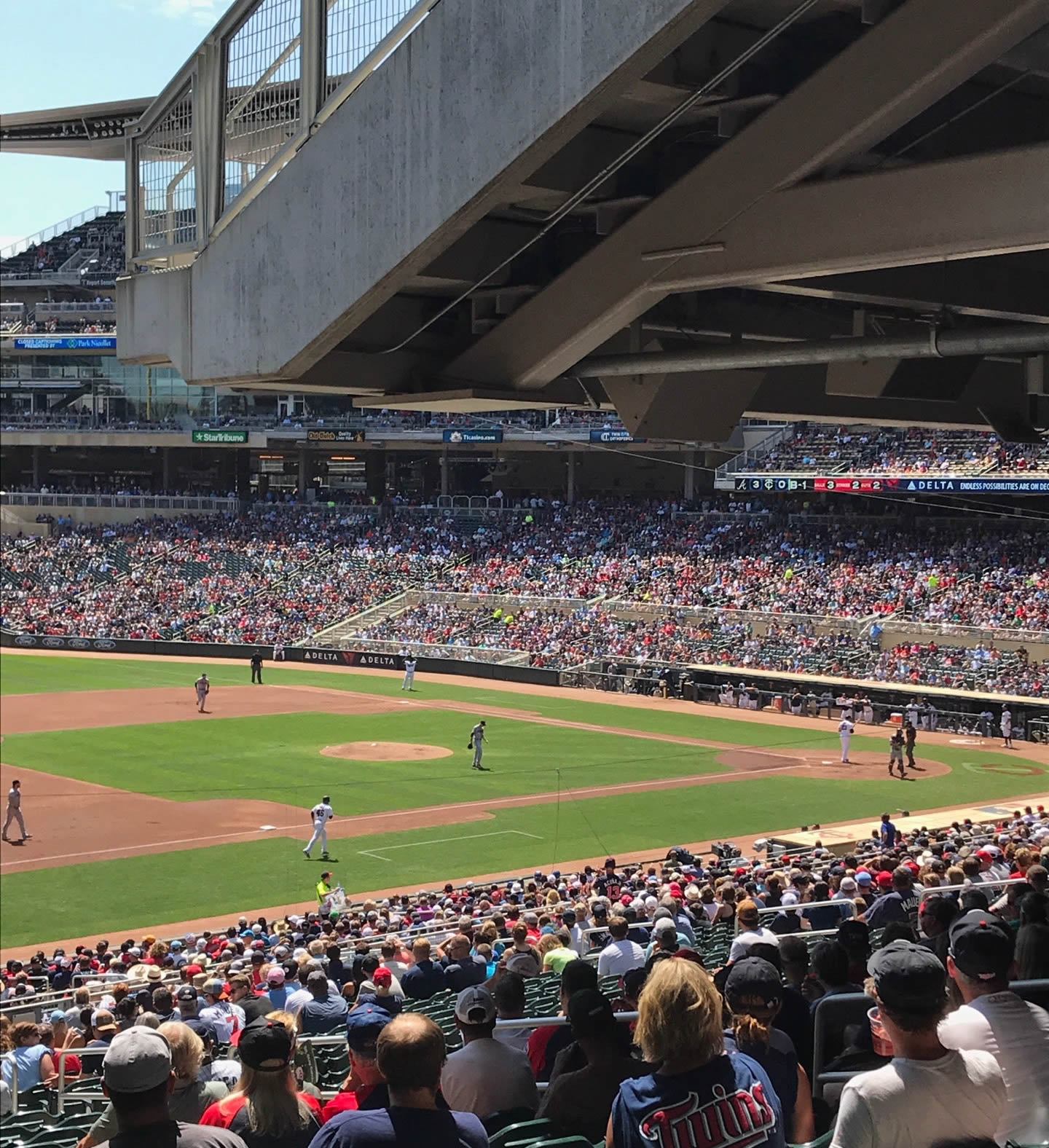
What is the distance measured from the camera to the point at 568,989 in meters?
6.02

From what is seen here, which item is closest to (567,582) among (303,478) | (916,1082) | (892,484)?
(892,484)

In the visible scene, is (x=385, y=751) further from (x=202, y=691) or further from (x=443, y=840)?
(x=443, y=840)

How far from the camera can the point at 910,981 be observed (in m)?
3.67

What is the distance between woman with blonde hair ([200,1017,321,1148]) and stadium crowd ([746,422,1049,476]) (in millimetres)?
40385

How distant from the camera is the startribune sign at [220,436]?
73438 mm

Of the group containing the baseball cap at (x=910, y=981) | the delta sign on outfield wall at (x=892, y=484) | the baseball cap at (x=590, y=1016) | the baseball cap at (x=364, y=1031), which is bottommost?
the baseball cap at (x=364, y=1031)

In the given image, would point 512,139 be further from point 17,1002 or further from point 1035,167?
point 17,1002

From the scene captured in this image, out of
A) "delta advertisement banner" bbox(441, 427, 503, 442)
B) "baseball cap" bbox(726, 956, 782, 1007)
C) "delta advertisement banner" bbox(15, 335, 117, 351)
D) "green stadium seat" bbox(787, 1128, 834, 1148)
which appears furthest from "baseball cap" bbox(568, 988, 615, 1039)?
"delta advertisement banner" bbox(15, 335, 117, 351)

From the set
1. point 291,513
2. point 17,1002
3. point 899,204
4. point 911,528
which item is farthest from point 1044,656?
point 291,513

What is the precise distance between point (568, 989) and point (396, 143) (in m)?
4.07

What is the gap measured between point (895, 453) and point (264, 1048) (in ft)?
156

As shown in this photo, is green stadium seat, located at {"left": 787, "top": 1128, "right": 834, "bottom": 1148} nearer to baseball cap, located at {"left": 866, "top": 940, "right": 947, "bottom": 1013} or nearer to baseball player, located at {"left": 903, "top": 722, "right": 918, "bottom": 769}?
baseball cap, located at {"left": 866, "top": 940, "right": 947, "bottom": 1013}

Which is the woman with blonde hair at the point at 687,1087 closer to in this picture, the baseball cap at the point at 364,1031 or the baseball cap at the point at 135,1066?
the baseball cap at the point at 135,1066

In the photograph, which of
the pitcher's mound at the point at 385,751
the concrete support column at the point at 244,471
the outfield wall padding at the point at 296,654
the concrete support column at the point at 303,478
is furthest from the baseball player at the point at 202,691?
the concrete support column at the point at 244,471
